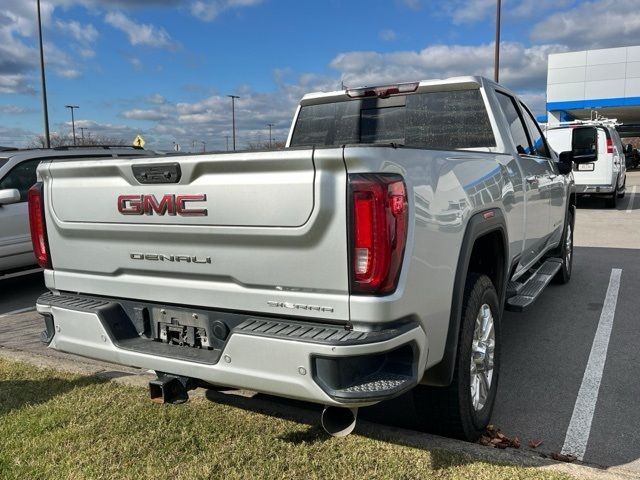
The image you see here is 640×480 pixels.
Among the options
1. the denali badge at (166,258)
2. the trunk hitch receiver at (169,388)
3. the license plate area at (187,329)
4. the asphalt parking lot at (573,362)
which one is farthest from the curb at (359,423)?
the denali badge at (166,258)

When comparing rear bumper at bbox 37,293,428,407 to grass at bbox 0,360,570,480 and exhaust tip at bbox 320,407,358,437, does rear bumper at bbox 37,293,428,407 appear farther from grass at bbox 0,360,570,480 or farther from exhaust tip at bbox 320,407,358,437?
grass at bbox 0,360,570,480

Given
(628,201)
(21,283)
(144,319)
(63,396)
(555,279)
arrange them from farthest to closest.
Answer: (628,201) → (21,283) → (555,279) → (63,396) → (144,319)

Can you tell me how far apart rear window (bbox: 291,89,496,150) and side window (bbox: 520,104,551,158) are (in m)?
1.05

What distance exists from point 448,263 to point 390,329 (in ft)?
1.79

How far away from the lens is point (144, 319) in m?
3.00

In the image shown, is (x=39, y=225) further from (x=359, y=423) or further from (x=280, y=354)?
(x=359, y=423)

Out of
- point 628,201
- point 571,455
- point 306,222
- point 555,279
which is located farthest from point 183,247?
point 628,201

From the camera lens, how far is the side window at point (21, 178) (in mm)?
7008

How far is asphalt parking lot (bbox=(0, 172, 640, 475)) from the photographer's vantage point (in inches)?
131

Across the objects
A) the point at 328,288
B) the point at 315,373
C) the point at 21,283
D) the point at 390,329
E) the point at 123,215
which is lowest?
the point at 21,283

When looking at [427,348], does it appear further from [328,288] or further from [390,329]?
[328,288]

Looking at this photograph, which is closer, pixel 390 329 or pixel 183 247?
pixel 390 329

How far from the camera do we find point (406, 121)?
452 centimetres

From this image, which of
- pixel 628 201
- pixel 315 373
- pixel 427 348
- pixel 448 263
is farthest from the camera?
pixel 628 201
